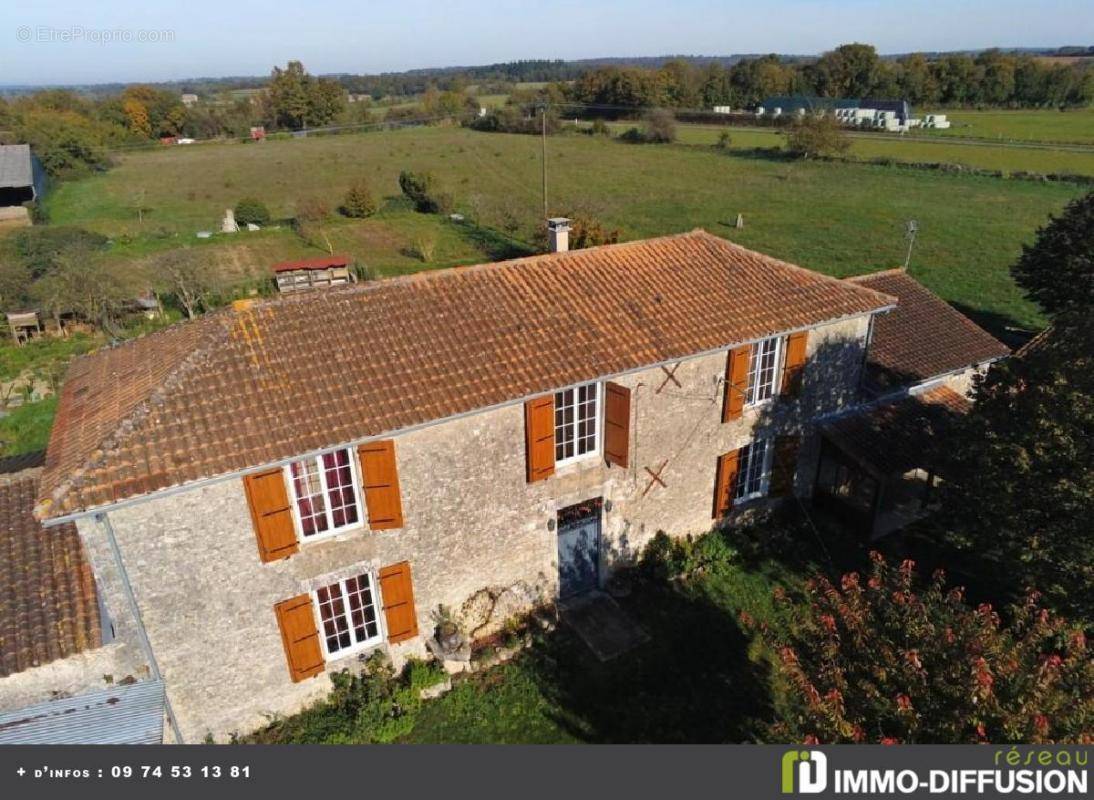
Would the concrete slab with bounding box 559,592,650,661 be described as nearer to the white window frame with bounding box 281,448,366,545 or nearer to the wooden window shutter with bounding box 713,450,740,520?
the wooden window shutter with bounding box 713,450,740,520

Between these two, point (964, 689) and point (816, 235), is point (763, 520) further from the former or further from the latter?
point (816, 235)

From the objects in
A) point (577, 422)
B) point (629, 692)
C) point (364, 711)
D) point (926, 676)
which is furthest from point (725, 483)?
point (364, 711)

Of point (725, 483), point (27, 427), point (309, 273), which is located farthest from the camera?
point (309, 273)

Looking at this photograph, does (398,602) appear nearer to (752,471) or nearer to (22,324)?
(752,471)

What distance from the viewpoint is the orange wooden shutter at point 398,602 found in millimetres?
12508

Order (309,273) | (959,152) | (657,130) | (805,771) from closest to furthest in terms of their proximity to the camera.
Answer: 1. (805,771)
2. (309,273)
3. (959,152)
4. (657,130)

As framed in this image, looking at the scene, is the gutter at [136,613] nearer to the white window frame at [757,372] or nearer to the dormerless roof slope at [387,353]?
the dormerless roof slope at [387,353]

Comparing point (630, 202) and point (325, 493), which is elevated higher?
point (325, 493)

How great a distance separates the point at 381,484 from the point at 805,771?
7393 millimetres

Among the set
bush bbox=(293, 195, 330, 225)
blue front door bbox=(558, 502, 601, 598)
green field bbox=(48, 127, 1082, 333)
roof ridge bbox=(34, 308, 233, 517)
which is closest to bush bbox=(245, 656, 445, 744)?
blue front door bbox=(558, 502, 601, 598)

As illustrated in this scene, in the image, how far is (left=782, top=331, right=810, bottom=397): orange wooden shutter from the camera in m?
15.6

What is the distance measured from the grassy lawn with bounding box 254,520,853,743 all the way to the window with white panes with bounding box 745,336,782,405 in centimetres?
427

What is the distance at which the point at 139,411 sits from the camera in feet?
35.8

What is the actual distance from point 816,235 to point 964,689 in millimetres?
44529
